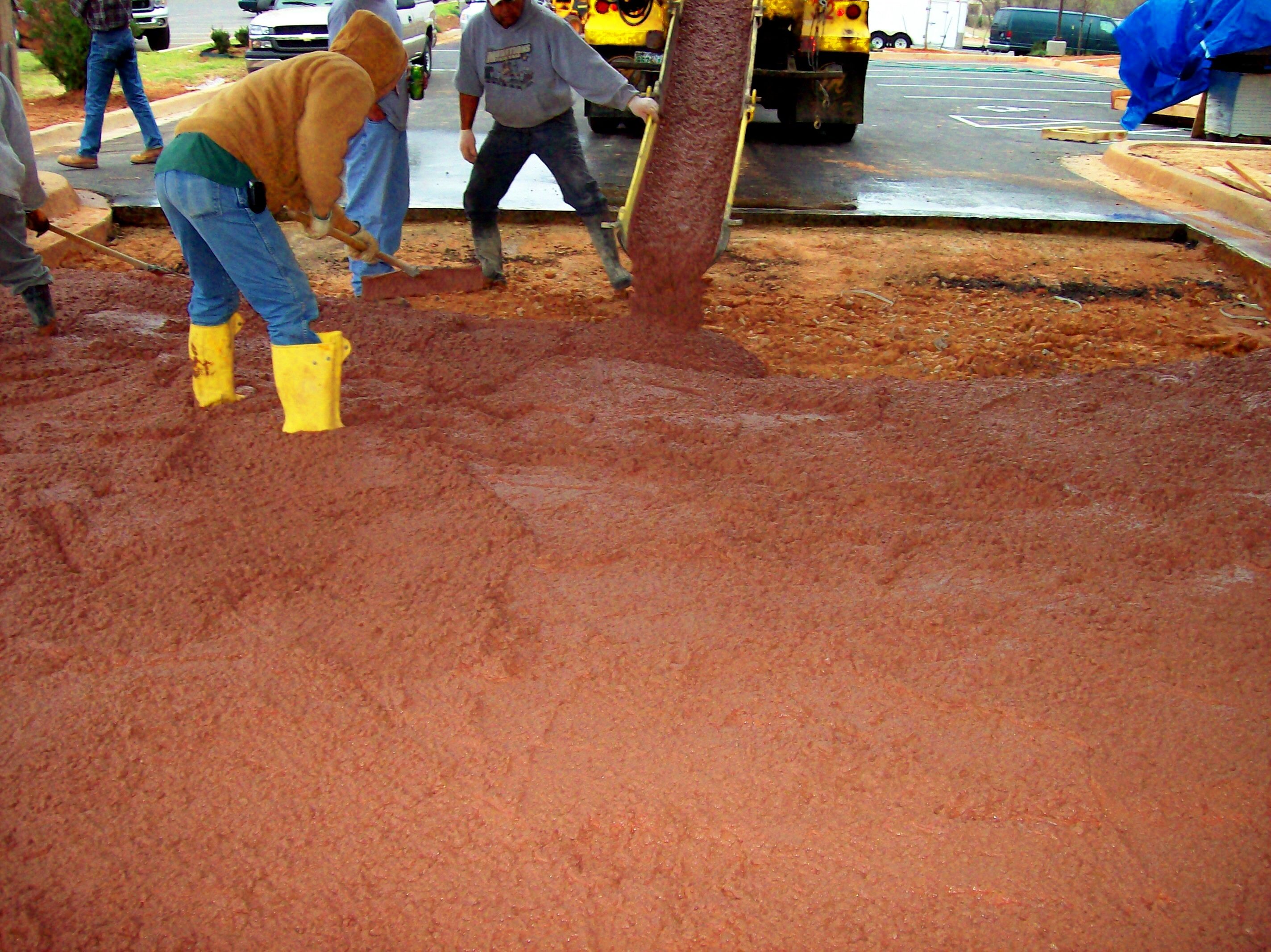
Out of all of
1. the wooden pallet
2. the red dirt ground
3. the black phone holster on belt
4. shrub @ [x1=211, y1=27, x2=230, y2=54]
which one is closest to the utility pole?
the red dirt ground

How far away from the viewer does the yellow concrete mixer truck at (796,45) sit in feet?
27.1

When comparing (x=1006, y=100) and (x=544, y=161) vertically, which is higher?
(x=1006, y=100)

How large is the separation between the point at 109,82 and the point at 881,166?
6.29 m

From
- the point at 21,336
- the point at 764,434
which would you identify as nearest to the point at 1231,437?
the point at 764,434

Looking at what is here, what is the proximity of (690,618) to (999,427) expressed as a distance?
157 cm

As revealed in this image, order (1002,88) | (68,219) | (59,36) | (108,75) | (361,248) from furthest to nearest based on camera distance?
(1002,88) < (59,36) < (108,75) < (68,219) < (361,248)

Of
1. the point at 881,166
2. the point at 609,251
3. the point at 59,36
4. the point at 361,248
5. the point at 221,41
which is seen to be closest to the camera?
the point at 361,248

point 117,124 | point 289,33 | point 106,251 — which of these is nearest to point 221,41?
point 289,33

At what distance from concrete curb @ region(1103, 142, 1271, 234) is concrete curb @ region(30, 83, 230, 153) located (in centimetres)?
761

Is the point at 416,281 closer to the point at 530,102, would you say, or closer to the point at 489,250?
the point at 489,250

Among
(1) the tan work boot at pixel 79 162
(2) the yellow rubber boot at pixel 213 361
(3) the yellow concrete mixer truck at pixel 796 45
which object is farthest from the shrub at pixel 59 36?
(2) the yellow rubber boot at pixel 213 361

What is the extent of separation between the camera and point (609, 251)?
4871 millimetres

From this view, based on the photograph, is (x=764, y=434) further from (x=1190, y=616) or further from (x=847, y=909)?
(x=847, y=909)

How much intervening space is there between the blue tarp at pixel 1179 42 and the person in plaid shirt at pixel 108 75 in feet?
25.5
